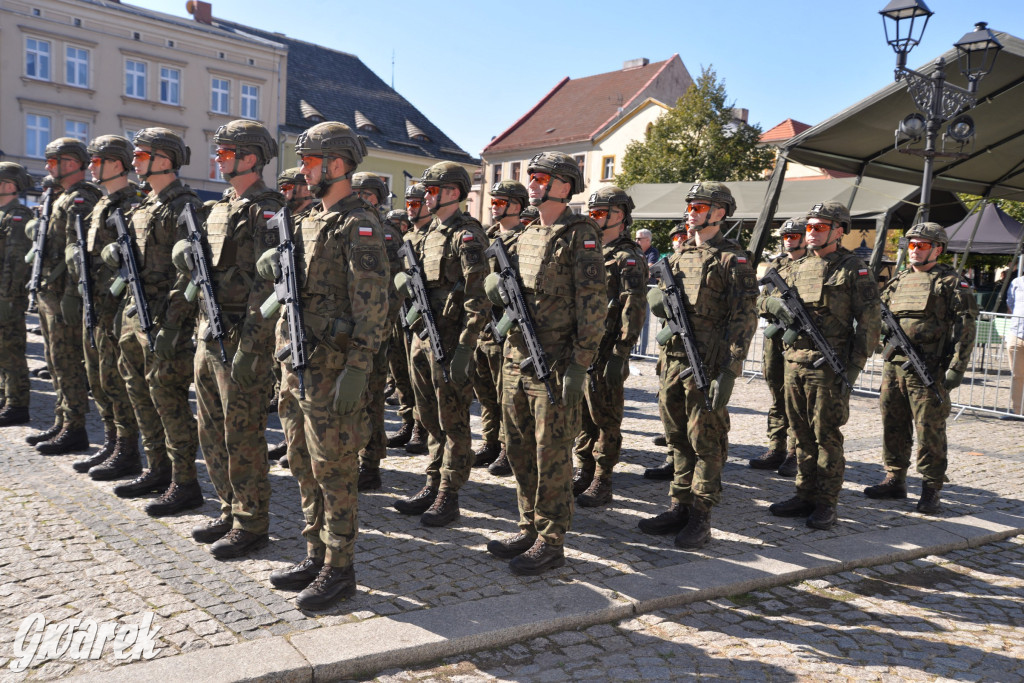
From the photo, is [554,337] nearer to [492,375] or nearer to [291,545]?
[492,375]

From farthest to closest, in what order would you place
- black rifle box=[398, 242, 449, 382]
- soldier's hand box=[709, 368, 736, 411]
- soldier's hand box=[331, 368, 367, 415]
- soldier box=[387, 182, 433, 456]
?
1. soldier box=[387, 182, 433, 456]
2. black rifle box=[398, 242, 449, 382]
3. soldier's hand box=[709, 368, 736, 411]
4. soldier's hand box=[331, 368, 367, 415]

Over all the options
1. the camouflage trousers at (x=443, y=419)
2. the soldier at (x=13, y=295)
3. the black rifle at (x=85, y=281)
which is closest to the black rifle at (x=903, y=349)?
the camouflage trousers at (x=443, y=419)

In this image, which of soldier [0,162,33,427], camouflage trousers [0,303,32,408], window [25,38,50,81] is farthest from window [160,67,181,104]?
camouflage trousers [0,303,32,408]

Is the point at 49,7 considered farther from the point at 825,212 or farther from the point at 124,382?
the point at 825,212

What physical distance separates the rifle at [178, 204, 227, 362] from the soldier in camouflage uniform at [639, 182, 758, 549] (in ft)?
8.63

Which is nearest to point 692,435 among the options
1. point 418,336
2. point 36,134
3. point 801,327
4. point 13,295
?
point 801,327

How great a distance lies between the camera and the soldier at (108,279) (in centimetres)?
605

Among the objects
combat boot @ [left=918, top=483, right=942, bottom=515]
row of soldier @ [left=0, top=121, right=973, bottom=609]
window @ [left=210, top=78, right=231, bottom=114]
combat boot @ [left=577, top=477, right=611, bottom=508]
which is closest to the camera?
row of soldier @ [left=0, top=121, right=973, bottom=609]

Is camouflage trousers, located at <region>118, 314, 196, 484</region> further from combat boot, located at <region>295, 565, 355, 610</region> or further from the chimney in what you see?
the chimney

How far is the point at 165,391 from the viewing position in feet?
17.7

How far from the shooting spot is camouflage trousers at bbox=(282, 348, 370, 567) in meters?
4.18

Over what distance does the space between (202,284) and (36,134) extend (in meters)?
31.3

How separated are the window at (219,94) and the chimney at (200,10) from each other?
10.2ft

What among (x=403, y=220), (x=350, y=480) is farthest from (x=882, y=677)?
(x=403, y=220)
